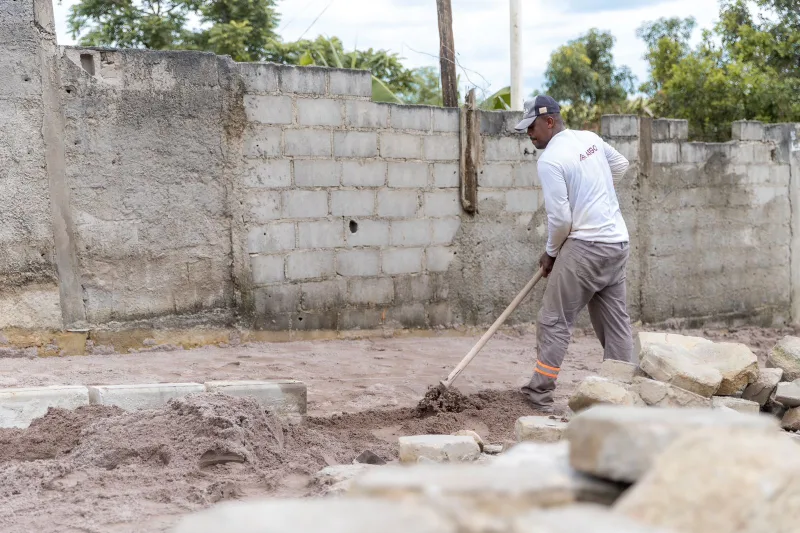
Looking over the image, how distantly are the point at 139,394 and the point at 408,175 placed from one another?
347 centimetres

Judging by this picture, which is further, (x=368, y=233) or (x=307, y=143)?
(x=368, y=233)

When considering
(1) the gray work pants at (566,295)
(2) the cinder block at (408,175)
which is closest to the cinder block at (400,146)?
(2) the cinder block at (408,175)

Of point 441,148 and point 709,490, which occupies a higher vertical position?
point 441,148

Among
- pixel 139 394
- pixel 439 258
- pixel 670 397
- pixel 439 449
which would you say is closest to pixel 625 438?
pixel 439 449

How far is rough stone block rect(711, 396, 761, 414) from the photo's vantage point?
178 inches

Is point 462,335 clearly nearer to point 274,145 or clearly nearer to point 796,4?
point 274,145

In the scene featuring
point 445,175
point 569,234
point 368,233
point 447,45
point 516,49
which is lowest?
point 368,233

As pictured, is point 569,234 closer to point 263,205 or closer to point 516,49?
point 263,205

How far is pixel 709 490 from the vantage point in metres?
1.77

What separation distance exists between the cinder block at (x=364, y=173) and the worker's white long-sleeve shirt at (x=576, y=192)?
2236 millimetres

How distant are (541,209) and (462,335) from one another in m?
1.39

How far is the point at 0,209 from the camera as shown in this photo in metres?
5.79

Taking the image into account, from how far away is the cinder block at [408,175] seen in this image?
7.26 meters

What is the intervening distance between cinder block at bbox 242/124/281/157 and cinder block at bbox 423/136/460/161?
1.37 metres
